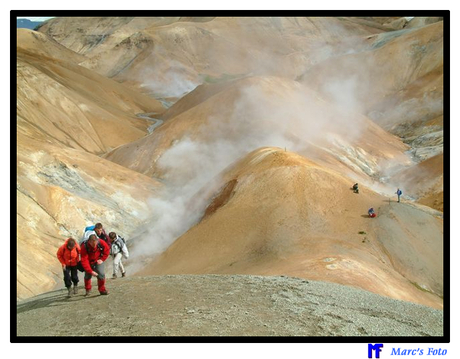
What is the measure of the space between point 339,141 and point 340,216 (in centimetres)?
2821

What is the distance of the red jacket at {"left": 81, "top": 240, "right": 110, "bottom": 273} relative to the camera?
10.9 m

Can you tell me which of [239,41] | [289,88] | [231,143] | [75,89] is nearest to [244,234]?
[231,143]

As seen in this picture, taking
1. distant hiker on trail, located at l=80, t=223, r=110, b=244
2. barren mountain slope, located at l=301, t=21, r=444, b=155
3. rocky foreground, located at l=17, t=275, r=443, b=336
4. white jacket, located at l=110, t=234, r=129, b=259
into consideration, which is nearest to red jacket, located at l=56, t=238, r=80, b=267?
distant hiker on trail, located at l=80, t=223, r=110, b=244

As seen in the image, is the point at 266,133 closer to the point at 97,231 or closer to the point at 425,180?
the point at 425,180

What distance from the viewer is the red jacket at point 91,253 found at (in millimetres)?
10927

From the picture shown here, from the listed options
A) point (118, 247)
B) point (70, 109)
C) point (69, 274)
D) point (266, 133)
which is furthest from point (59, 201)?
point (70, 109)

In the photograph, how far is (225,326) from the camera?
30.3ft

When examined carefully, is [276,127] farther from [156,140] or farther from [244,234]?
[244,234]

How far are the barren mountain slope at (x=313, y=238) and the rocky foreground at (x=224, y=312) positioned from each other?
19.6ft

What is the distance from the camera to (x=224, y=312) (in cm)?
1003

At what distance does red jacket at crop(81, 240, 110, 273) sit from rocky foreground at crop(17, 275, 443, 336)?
816 mm
